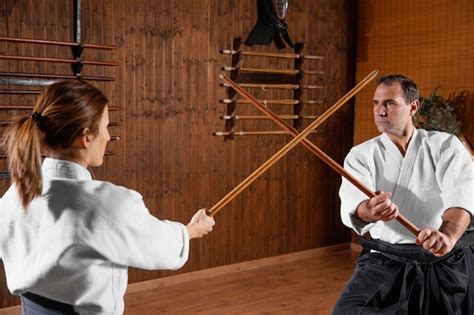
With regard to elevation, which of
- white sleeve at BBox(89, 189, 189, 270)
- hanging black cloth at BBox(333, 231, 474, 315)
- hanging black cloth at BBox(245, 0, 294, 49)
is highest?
hanging black cloth at BBox(245, 0, 294, 49)

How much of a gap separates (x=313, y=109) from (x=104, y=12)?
225 centimetres

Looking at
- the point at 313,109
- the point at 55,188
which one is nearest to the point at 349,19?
the point at 313,109

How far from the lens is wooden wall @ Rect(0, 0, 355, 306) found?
15.0 feet

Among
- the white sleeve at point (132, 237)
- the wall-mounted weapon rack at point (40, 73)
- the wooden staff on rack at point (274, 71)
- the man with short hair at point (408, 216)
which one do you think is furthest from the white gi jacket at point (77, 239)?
the wooden staff on rack at point (274, 71)

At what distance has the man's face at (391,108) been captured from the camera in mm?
2855

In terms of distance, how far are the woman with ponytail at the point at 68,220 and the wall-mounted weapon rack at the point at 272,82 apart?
3.53 meters

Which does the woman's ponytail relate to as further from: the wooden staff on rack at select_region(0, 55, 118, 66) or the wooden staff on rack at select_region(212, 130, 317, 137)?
the wooden staff on rack at select_region(212, 130, 317, 137)

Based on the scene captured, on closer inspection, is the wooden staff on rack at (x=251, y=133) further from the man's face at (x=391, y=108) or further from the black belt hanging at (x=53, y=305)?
the black belt hanging at (x=53, y=305)

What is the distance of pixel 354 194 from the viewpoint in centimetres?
274

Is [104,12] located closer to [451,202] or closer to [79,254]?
[451,202]

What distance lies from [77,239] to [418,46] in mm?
4673

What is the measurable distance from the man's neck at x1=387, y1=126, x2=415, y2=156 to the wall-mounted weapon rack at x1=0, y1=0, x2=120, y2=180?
2345 mm

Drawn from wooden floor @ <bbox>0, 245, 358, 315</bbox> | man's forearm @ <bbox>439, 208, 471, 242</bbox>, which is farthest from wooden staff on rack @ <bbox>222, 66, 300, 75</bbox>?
man's forearm @ <bbox>439, 208, 471, 242</bbox>

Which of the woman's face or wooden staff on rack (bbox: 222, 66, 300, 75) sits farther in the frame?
wooden staff on rack (bbox: 222, 66, 300, 75)
